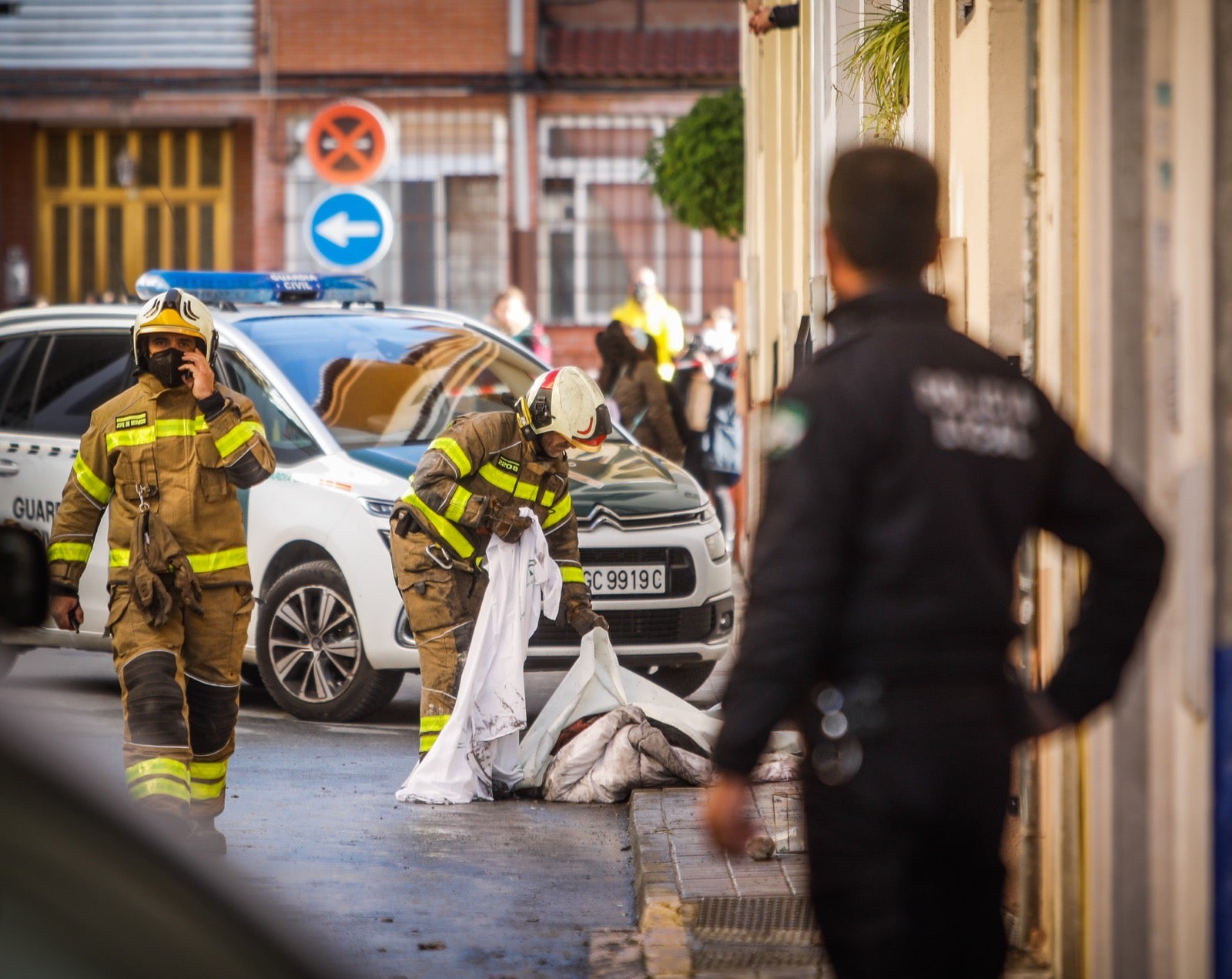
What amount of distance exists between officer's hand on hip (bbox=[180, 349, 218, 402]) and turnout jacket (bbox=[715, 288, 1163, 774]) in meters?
3.59

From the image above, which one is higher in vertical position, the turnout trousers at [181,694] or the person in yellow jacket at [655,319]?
the person in yellow jacket at [655,319]

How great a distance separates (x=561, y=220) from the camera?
85.1 feet

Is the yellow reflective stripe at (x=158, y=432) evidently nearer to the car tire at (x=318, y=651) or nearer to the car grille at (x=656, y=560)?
the car tire at (x=318, y=651)

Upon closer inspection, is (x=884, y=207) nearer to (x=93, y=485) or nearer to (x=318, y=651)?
(x=93, y=485)

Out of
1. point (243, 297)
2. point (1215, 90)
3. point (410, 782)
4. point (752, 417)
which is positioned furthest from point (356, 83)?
point (1215, 90)

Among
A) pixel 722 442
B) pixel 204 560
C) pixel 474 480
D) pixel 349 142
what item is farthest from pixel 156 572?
pixel 722 442

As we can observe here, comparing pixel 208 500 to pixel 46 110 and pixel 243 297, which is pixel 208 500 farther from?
pixel 46 110

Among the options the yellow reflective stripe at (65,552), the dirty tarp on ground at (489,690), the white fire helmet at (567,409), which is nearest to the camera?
the yellow reflective stripe at (65,552)

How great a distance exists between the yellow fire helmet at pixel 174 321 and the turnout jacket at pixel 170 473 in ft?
0.45

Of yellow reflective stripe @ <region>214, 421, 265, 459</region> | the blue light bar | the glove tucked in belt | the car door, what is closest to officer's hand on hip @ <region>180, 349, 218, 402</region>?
yellow reflective stripe @ <region>214, 421, 265, 459</region>

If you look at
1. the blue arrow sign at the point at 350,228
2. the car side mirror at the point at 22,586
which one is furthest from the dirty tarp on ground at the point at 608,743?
the blue arrow sign at the point at 350,228

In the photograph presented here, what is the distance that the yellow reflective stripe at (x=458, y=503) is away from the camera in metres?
7.81

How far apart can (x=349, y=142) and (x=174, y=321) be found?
8.08m

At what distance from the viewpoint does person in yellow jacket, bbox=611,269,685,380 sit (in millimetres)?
16359
